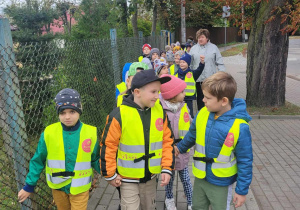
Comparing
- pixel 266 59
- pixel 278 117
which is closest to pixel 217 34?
pixel 266 59

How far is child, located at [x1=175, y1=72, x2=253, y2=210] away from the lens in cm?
235

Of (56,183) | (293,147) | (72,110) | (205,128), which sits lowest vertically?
(293,147)

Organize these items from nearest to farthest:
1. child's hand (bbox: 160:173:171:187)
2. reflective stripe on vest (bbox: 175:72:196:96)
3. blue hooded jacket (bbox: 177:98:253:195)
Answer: blue hooded jacket (bbox: 177:98:253:195)
child's hand (bbox: 160:173:171:187)
reflective stripe on vest (bbox: 175:72:196:96)

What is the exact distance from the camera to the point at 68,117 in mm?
2441

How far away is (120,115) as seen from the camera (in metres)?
2.51

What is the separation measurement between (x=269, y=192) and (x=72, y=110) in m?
2.88

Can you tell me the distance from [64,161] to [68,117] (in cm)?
37

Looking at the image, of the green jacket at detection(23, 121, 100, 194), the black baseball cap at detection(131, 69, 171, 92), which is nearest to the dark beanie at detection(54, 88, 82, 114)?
the green jacket at detection(23, 121, 100, 194)

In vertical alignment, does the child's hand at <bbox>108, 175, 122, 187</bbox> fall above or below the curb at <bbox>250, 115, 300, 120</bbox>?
above

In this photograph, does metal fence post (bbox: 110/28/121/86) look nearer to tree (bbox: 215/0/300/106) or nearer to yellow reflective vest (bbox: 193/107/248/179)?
tree (bbox: 215/0/300/106)

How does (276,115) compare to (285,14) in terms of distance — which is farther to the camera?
(276,115)

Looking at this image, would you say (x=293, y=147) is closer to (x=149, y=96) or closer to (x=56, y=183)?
(x=149, y=96)

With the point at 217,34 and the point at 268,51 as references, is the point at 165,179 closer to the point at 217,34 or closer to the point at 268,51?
the point at 268,51

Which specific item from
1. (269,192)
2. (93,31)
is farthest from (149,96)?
(93,31)
